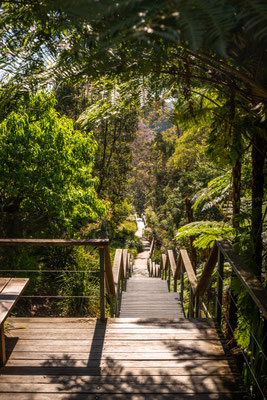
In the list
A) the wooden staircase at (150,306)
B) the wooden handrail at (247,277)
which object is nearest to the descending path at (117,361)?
the wooden handrail at (247,277)

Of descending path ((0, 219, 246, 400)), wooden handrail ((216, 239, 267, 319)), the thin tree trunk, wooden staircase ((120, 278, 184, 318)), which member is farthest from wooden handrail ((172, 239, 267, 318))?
wooden staircase ((120, 278, 184, 318))

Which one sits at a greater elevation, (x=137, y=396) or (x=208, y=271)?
(x=208, y=271)

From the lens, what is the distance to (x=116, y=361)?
2.82 m

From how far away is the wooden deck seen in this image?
2.44m

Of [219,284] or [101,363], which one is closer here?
[101,363]

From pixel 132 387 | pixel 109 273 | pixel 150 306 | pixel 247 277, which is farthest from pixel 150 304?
pixel 247 277

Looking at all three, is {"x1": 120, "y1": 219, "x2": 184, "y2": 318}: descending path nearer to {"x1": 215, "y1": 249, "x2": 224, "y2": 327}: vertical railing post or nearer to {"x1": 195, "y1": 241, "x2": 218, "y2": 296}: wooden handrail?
{"x1": 195, "y1": 241, "x2": 218, "y2": 296}: wooden handrail

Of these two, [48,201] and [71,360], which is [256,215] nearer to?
[71,360]

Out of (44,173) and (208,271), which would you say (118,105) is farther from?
(44,173)

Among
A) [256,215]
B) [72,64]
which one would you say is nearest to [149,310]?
[256,215]

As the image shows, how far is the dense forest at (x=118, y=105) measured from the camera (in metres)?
1.04

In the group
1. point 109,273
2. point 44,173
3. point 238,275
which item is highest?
point 44,173

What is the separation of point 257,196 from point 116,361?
6.33 feet

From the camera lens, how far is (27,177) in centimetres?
614
